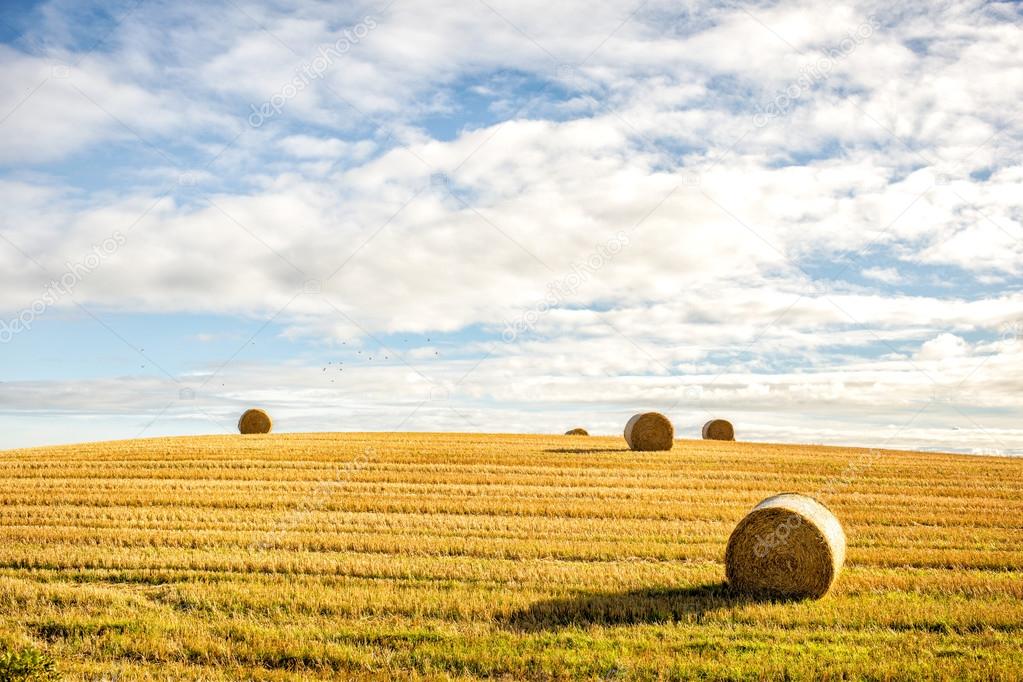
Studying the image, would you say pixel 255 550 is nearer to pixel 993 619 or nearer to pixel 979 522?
pixel 993 619

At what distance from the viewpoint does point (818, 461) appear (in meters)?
31.0

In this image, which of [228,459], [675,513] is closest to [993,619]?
[675,513]

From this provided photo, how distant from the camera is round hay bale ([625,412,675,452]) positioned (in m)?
32.5

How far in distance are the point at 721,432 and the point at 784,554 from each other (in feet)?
98.9

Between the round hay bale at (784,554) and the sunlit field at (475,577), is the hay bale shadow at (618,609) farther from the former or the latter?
the round hay bale at (784,554)

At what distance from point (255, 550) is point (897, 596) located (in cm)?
1054

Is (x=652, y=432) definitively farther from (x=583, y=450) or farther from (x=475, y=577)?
(x=475, y=577)

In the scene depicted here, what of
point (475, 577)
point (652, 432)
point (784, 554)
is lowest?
point (475, 577)

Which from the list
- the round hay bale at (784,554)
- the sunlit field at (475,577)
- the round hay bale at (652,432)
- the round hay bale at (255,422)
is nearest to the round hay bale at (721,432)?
the round hay bale at (652,432)

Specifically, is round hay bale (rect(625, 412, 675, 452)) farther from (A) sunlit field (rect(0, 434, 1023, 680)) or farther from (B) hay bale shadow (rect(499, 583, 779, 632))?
(B) hay bale shadow (rect(499, 583, 779, 632))

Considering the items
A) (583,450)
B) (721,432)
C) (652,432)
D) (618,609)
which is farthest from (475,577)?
(721,432)

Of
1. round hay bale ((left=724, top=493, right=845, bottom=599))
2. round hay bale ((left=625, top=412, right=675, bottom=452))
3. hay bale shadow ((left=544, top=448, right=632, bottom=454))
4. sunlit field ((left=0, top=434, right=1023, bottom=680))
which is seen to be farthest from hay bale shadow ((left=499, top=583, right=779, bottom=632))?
round hay bale ((left=625, top=412, right=675, bottom=452))

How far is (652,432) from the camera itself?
3247 centimetres

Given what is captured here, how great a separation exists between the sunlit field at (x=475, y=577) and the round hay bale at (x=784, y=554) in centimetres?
47
